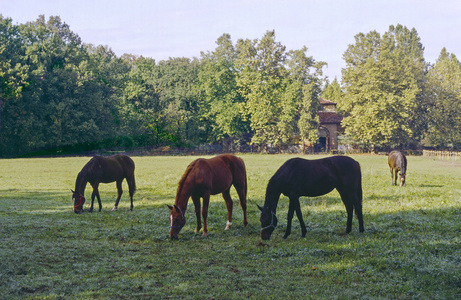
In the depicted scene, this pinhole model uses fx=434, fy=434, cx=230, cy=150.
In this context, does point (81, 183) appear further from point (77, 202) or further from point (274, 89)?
point (274, 89)

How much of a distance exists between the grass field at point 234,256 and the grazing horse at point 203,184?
1.94ft

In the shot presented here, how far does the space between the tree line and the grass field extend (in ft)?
190

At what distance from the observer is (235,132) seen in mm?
89500

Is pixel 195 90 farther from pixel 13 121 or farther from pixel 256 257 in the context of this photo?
pixel 256 257

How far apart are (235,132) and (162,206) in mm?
70876

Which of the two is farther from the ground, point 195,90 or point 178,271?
point 195,90

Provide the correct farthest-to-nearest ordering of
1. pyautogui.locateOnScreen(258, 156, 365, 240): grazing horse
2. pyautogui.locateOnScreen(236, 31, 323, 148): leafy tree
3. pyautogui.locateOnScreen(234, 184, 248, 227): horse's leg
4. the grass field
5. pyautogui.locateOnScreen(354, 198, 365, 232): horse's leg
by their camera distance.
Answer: pyautogui.locateOnScreen(236, 31, 323, 148): leafy tree, pyautogui.locateOnScreen(234, 184, 248, 227): horse's leg, pyautogui.locateOnScreen(354, 198, 365, 232): horse's leg, pyautogui.locateOnScreen(258, 156, 365, 240): grazing horse, the grass field

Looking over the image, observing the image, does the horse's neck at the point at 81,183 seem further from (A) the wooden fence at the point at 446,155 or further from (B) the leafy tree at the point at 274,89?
(B) the leafy tree at the point at 274,89

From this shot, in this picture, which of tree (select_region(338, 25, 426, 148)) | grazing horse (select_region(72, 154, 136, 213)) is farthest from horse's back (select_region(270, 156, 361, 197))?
tree (select_region(338, 25, 426, 148))

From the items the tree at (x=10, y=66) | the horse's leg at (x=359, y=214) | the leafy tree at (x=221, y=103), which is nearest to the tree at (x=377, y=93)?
the leafy tree at (x=221, y=103)

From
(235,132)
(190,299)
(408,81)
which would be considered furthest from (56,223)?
(408,81)

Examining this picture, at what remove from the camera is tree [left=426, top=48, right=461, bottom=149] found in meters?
89.2

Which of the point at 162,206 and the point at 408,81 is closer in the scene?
the point at 162,206

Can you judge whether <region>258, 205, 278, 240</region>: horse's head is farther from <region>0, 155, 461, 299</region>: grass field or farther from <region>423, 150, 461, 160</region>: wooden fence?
<region>423, 150, 461, 160</region>: wooden fence
